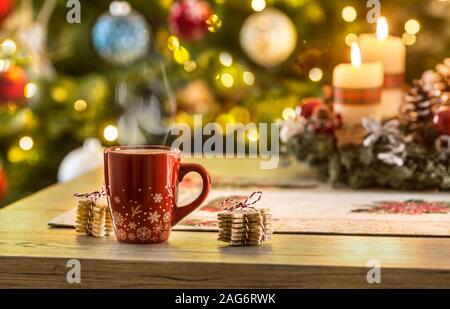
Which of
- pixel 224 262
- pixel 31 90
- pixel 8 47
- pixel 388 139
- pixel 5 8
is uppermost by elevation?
pixel 5 8

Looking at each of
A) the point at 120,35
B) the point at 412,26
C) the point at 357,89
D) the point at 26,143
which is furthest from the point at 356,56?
the point at 26,143

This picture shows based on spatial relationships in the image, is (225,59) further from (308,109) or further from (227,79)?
(308,109)

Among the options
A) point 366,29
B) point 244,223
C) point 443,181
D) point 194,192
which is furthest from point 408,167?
point 366,29

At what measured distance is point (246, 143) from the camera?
9.30 feet

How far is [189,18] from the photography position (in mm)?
2523

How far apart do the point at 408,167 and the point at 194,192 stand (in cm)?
33

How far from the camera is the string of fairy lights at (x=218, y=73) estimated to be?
105 inches

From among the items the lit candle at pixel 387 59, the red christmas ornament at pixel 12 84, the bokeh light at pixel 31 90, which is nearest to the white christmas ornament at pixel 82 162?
the red christmas ornament at pixel 12 84

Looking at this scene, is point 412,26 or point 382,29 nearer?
point 382,29

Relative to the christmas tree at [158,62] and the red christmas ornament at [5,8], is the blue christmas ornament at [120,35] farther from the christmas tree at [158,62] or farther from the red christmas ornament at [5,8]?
the red christmas ornament at [5,8]

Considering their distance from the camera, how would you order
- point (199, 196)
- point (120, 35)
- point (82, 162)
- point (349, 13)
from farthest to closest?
point (349, 13) < point (120, 35) < point (82, 162) < point (199, 196)

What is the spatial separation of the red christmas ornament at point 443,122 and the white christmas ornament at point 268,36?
1249 mm

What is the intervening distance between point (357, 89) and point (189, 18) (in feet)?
3.96
